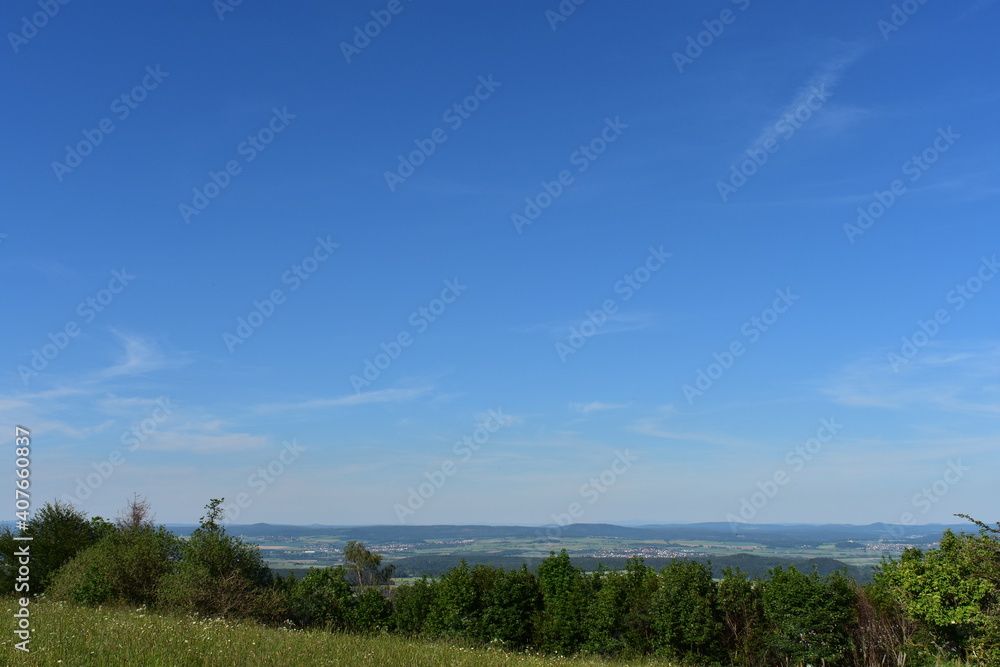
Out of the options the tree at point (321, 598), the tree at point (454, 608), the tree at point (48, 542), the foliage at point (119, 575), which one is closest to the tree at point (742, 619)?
the tree at point (454, 608)

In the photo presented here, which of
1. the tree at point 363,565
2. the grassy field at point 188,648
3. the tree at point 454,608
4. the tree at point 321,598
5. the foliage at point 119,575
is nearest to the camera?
the grassy field at point 188,648

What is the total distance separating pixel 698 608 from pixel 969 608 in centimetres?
1213

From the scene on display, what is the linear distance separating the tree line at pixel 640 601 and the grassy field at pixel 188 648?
13616mm

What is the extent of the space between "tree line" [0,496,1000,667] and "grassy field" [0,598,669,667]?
44.7ft

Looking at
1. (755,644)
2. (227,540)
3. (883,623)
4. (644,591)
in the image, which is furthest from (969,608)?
(227,540)

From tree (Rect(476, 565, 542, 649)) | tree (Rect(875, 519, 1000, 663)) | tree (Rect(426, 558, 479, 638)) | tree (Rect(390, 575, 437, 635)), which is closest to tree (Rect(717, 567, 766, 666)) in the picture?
tree (Rect(875, 519, 1000, 663))

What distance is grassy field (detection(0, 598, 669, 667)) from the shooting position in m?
11.4

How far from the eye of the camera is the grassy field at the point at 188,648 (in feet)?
37.3

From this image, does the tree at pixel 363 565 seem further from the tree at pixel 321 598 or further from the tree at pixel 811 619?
the tree at pixel 811 619

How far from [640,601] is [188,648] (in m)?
30.8

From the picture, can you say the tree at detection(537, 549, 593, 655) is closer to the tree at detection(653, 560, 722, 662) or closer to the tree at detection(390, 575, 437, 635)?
the tree at detection(653, 560, 722, 662)

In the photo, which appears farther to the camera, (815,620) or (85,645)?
(815,620)

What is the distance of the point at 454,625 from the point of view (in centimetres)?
4381

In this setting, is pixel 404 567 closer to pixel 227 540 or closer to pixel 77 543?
pixel 77 543
